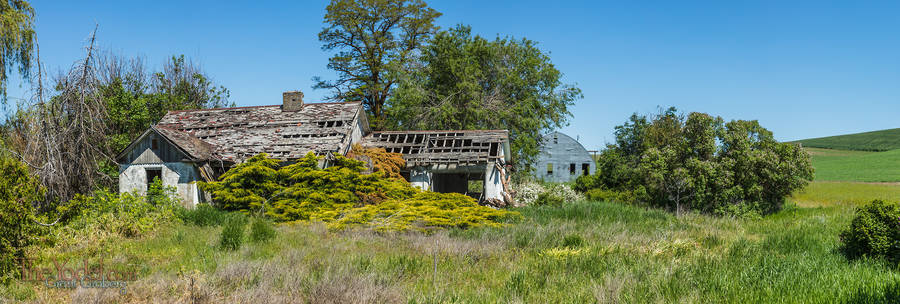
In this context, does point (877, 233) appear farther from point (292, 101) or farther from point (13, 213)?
point (292, 101)

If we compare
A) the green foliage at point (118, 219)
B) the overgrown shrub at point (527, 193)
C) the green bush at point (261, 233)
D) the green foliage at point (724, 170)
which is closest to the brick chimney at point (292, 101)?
the green foliage at point (118, 219)

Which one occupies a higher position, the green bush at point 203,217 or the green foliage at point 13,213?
the green foliage at point 13,213

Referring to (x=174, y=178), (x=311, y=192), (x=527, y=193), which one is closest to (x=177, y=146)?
(x=174, y=178)

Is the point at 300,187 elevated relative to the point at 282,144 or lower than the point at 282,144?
lower

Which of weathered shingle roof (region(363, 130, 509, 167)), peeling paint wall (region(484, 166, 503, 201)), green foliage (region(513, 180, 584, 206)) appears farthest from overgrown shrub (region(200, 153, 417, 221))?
green foliage (region(513, 180, 584, 206))

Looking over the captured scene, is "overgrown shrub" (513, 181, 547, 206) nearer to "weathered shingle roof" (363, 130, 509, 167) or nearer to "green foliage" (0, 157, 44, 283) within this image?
"weathered shingle roof" (363, 130, 509, 167)

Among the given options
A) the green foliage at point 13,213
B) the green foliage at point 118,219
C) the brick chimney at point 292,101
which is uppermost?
the brick chimney at point 292,101

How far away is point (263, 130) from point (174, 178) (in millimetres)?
4623

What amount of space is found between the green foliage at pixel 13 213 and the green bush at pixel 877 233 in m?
14.5

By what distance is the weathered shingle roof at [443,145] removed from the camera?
906 inches

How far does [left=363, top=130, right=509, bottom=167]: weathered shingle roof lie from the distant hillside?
57291 mm

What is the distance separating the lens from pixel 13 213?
729cm

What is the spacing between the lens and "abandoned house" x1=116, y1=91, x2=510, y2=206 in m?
20.6

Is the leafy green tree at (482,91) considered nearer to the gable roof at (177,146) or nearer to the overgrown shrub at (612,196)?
the overgrown shrub at (612,196)
